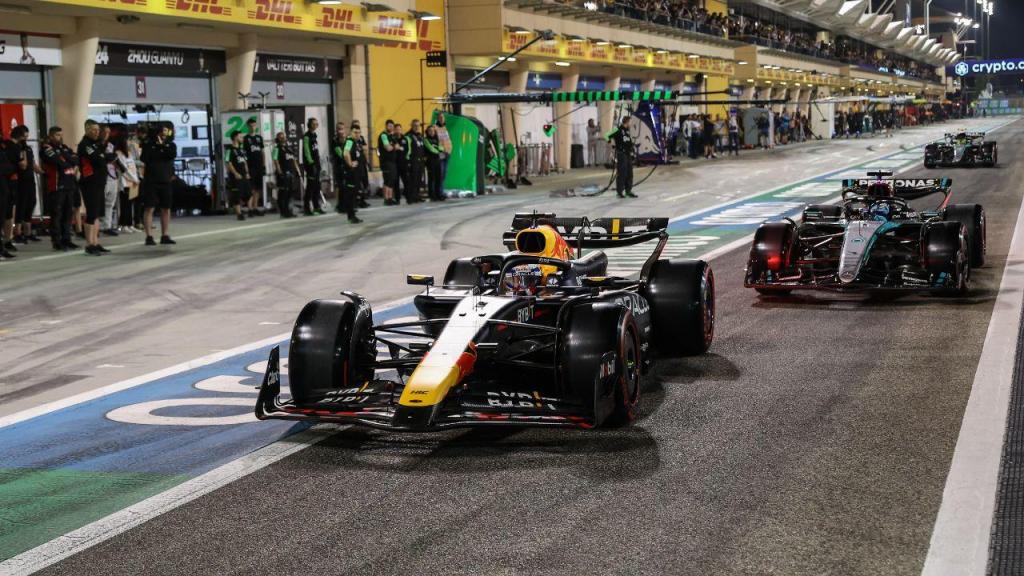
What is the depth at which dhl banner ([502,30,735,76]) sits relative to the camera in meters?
35.9

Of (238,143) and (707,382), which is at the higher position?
(238,143)

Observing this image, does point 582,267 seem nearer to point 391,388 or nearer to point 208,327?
point 391,388

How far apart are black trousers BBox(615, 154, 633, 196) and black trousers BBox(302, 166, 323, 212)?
6636mm

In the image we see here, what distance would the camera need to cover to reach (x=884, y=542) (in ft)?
15.1

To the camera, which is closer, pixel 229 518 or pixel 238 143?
pixel 229 518

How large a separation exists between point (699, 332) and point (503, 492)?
3.34m

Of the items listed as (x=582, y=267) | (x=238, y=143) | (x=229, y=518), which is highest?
(x=238, y=143)

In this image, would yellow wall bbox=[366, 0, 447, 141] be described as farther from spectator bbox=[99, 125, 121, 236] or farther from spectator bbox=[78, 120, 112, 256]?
spectator bbox=[78, 120, 112, 256]

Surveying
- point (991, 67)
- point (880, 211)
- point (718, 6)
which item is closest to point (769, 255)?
point (880, 211)

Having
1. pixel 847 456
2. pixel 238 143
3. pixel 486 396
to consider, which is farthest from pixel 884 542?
pixel 238 143

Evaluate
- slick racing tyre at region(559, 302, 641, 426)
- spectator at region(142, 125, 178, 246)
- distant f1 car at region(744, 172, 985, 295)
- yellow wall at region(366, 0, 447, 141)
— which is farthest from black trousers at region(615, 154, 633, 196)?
slick racing tyre at region(559, 302, 641, 426)

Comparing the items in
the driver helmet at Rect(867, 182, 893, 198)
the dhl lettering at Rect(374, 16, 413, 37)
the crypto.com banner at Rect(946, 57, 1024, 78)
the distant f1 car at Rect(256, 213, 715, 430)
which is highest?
the crypto.com banner at Rect(946, 57, 1024, 78)

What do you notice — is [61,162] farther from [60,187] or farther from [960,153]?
[960,153]

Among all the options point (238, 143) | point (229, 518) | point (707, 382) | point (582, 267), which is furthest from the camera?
point (238, 143)
